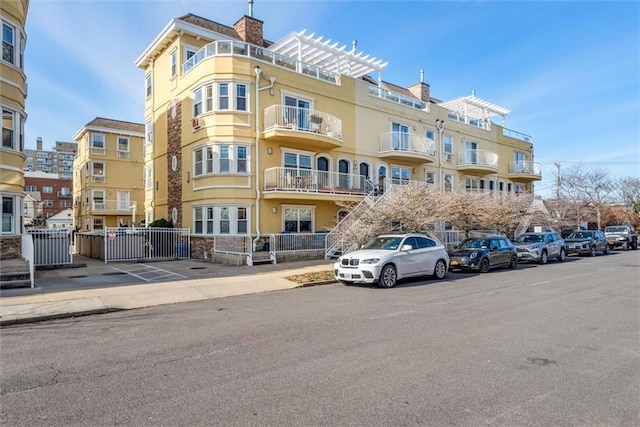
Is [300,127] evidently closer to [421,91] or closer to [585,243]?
[421,91]

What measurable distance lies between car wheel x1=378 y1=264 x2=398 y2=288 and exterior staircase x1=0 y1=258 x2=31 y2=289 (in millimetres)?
9981

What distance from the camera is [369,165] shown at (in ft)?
82.1

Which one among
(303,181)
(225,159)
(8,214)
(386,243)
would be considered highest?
(225,159)

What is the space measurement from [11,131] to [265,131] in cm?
1031

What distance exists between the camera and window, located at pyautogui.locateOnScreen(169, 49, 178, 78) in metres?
22.8

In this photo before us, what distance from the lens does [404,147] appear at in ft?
84.8

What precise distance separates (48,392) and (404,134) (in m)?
24.3

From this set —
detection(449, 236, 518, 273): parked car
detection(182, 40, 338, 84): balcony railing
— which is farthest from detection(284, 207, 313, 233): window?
detection(449, 236, 518, 273): parked car

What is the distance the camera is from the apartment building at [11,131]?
14016 mm

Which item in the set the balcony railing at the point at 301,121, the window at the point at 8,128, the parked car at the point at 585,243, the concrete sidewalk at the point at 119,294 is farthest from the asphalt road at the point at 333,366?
the parked car at the point at 585,243

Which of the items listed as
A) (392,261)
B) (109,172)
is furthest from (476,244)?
(109,172)

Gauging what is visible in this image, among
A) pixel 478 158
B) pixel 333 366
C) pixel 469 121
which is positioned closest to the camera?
pixel 333 366

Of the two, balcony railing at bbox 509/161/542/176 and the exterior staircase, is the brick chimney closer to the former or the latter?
balcony railing at bbox 509/161/542/176

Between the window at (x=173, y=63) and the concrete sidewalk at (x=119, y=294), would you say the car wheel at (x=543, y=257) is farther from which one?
the window at (x=173, y=63)
